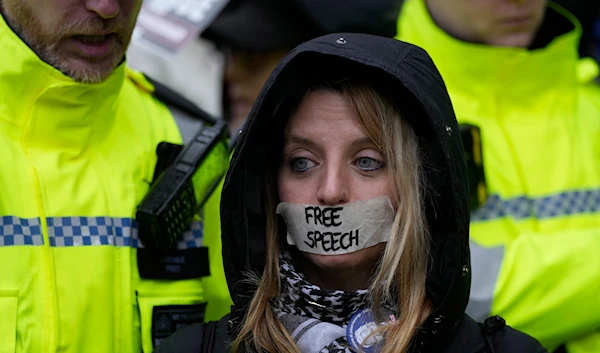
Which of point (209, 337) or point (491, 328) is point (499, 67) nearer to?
point (491, 328)

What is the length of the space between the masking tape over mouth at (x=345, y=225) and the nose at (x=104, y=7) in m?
0.82

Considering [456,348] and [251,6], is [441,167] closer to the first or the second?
[456,348]

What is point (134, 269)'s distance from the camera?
303 centimetres

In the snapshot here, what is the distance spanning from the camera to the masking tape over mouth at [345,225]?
106 inches

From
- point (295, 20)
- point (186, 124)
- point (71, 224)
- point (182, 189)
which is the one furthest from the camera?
point (295, 20)

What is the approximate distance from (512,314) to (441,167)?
70 cm

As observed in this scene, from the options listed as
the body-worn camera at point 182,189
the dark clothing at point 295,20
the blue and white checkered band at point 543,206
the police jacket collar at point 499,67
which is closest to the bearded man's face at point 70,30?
the body-worn camera at point 182,189

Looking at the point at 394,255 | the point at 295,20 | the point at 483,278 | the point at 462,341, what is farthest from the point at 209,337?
the point at 295,20

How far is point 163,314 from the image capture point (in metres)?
3.01

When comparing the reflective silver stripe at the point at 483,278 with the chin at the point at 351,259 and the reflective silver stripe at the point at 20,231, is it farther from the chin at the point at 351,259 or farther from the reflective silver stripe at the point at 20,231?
the reflective silver stripe at the point at 20,231

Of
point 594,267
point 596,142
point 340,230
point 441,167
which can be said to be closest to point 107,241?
point 340,230

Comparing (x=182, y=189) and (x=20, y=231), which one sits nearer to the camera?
(x=20, y=231)

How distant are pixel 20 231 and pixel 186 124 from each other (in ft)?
2.52

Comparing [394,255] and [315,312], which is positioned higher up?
[394,255]
